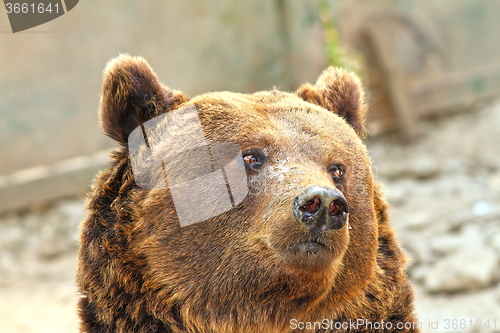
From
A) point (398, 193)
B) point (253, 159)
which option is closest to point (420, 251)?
point (398, 193)

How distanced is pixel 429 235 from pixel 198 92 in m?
3.64

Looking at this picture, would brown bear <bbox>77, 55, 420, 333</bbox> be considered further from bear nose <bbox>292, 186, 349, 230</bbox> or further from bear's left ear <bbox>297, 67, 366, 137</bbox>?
bear's left ear <bbox>297, 67, 366, 137</bbox>

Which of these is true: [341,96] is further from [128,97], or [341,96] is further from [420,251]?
[420,251]

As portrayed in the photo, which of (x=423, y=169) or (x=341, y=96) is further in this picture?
(x=423, y=169)

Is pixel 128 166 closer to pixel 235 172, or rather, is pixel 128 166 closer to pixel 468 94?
pixel 235 172

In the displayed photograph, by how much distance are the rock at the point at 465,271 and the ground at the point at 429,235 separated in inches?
0.4

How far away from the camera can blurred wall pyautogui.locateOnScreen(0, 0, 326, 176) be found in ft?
24.3

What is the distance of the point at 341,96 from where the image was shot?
3756mm

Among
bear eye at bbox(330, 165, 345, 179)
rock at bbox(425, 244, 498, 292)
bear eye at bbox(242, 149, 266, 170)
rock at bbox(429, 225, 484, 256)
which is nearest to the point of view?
bear eye at bbox(242, 149, 266, 170)

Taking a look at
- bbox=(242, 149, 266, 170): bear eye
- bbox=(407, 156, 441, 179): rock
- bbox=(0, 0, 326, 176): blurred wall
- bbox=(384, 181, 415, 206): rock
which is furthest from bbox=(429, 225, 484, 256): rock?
bbox=(242, 149, 266, 170): bear eye

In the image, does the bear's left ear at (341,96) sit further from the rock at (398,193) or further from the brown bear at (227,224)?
the rock at (398,193)

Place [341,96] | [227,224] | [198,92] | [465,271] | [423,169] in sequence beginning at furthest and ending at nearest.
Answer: [423,169] → [198,92] → [465,271] → [341,96] → [227,224]

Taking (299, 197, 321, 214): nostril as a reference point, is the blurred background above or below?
above

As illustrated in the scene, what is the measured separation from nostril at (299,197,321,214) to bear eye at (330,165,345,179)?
0.56 metres
